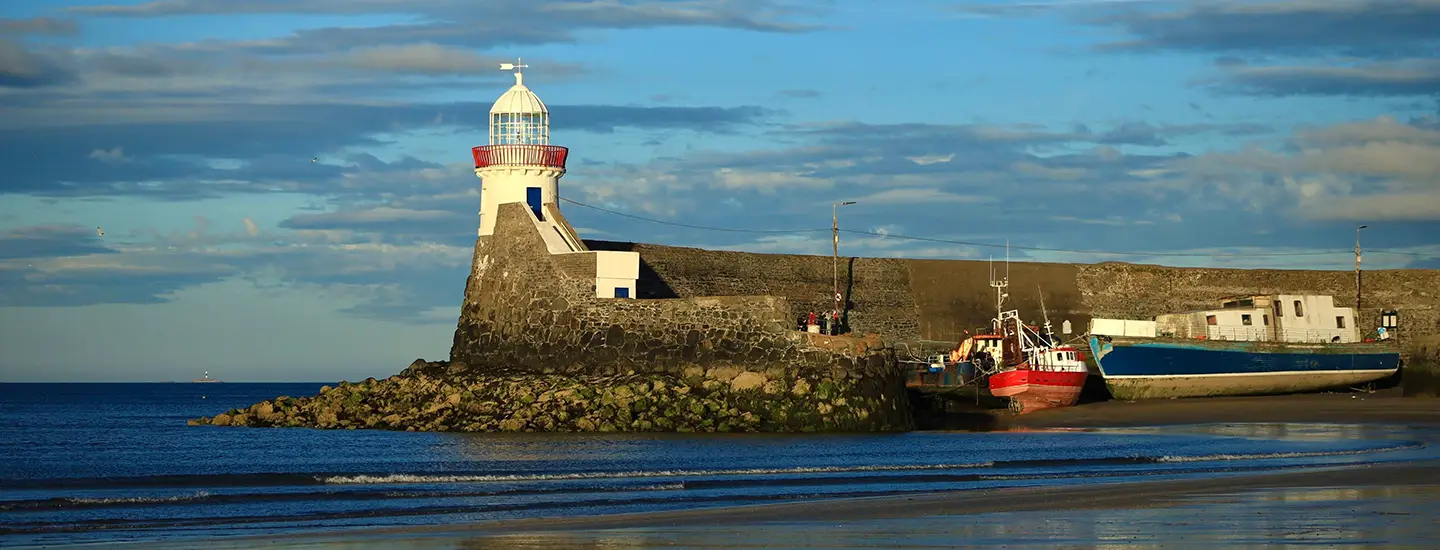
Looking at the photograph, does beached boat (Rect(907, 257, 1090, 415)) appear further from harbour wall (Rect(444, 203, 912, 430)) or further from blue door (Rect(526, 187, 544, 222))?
blue door (Rect(526, 187, 544, 222))

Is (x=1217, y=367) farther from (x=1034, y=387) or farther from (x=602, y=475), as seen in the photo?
(x=602, y=475)

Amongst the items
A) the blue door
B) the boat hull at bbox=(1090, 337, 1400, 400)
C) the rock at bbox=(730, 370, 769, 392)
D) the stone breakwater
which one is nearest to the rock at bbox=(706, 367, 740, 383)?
the stone breakwater

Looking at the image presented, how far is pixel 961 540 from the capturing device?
14.2 meters

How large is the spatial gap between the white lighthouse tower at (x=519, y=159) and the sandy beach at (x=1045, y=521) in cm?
2462

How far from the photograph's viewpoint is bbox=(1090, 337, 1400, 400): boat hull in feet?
139

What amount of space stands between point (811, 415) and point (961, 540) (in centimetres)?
2013

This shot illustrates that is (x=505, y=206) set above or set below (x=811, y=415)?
above

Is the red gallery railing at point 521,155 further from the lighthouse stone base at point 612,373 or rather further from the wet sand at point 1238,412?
the wet sand at point 1238,412

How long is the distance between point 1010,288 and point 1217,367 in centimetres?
1230

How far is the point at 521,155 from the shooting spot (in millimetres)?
42750

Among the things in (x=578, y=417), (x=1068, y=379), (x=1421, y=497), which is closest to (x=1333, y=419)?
(x=1068, y=379)

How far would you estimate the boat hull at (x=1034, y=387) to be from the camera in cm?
4059

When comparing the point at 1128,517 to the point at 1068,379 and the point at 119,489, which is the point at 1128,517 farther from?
the point at 1068,379

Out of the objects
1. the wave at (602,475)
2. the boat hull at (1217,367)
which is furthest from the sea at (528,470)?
the boat hull at (1217,367)
